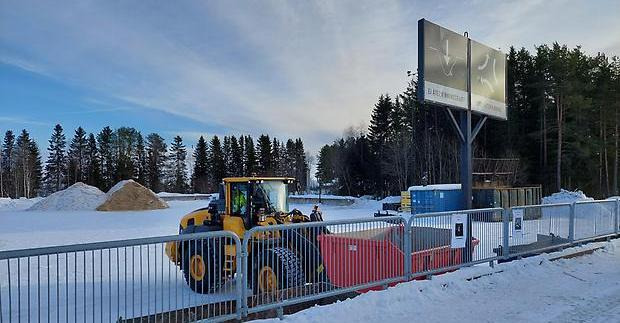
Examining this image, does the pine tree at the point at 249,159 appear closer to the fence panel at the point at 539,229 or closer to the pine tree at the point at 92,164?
the pine tree at the point at 92,164

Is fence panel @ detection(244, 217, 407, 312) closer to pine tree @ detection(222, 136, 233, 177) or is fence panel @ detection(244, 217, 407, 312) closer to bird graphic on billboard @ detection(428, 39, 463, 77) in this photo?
bird graphic on billboard @ detection(428, 39, 463, 77)

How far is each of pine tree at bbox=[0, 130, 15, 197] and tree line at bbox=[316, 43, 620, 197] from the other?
61938 mm

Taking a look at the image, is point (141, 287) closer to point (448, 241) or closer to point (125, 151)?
point (448, 241)

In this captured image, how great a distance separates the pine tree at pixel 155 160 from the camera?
270 ft

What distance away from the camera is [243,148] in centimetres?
9200

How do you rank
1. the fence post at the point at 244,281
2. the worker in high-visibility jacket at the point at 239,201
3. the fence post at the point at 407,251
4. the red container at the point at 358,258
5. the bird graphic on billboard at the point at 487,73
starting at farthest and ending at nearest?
1. the bird graphic on billboard at the point at 487,73
2. the worker in high-visibility jacket at the point at 239,201
3. the fence post at the point at 407,251
4. the red container at the point at 358,258
5. the fence post at the point at 244,281

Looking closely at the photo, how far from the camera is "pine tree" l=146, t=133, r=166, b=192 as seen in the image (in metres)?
82.4

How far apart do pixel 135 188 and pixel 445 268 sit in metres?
39.7

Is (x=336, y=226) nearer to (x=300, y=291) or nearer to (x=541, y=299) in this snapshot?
(x=300, y=291)

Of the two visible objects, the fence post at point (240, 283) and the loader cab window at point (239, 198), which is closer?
the fence post at point (240, 283)

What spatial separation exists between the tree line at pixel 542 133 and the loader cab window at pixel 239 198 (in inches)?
1341

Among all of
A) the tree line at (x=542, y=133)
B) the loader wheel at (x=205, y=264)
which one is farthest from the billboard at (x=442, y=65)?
the tree line at (x=542, y=133)

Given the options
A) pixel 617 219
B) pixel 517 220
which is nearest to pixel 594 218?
pixel 617 219

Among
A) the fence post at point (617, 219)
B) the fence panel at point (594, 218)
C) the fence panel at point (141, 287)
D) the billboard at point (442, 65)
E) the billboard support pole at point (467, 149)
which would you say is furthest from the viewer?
the fence post at point (617, 219)
